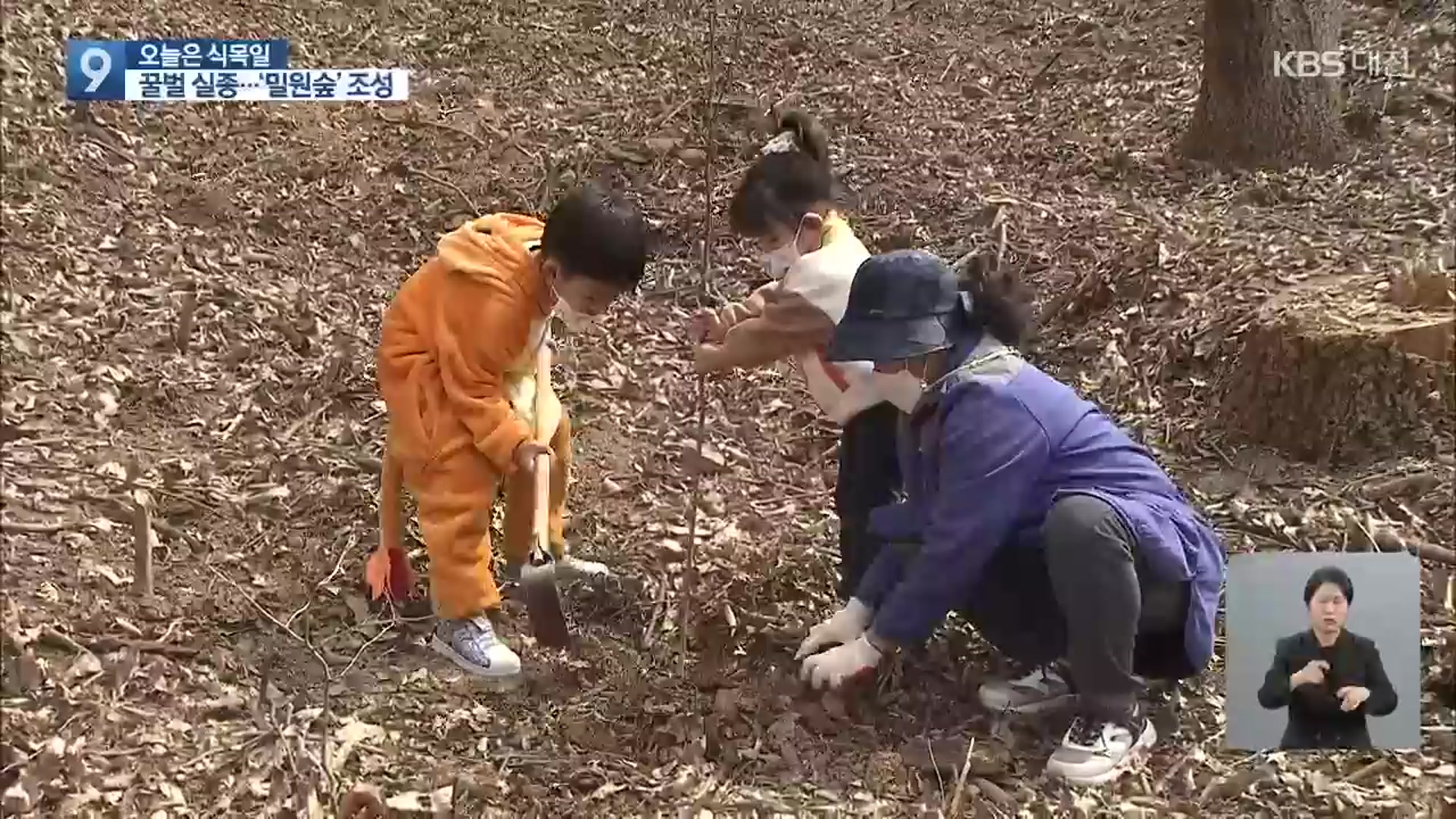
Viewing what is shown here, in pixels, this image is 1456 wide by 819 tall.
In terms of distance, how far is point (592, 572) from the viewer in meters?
1.68

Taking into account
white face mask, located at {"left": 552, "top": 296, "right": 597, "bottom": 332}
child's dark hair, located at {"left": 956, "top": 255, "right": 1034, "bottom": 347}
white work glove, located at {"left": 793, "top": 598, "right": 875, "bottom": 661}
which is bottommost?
white work glove, located at {"left": 793, "top": 598, "right": 875, "bottom": 661}

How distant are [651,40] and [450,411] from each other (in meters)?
0.54

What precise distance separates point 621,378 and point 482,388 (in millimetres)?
177

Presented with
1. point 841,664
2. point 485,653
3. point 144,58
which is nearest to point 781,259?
point 841,664

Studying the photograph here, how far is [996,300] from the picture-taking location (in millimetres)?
1630

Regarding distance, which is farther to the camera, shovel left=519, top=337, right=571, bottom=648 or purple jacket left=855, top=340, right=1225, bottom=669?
shovel left=519, top=337, right=571, bottom=648

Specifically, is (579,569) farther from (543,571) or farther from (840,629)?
(840,629)

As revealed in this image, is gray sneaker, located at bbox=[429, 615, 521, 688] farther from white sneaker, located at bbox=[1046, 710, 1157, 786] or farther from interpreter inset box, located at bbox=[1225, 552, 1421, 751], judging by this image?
interpreter inset box, located at bbox=[1225, 552, 1421, 751]

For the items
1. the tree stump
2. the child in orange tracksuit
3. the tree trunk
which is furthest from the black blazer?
the child in orange tracksuit

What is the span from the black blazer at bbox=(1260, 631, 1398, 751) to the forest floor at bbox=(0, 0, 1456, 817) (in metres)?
0.03

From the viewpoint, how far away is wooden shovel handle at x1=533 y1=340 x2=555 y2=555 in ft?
5.35

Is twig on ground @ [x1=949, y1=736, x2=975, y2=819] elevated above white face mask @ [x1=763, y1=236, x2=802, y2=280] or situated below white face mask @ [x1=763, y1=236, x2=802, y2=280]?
below

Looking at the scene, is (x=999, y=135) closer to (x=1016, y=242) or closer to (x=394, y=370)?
(x=1016, y=242)

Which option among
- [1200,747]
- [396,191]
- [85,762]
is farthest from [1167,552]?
[85,762]
